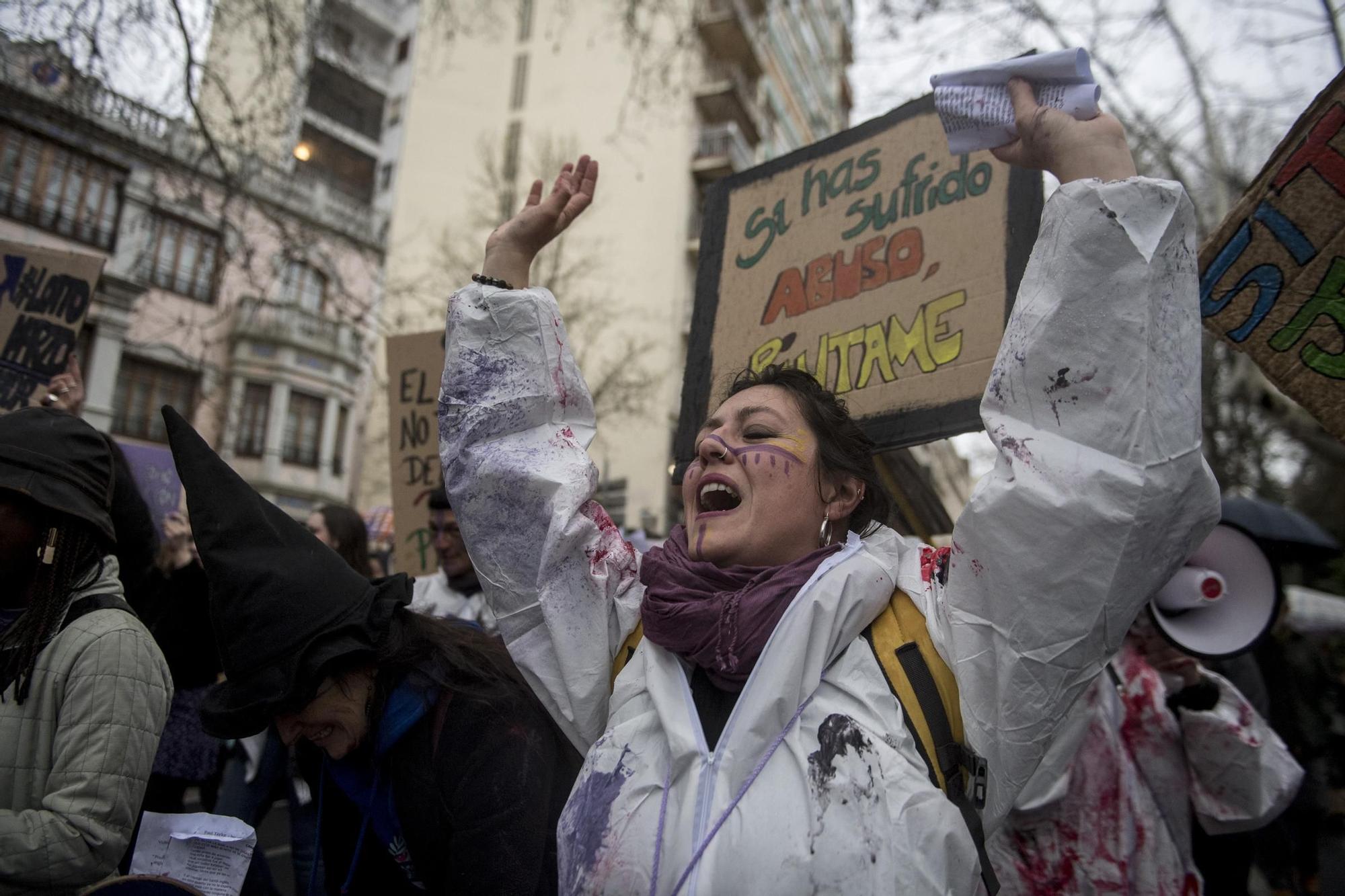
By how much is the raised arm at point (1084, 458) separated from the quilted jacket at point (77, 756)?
162 cm

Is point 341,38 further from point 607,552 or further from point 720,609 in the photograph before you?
point 720,609

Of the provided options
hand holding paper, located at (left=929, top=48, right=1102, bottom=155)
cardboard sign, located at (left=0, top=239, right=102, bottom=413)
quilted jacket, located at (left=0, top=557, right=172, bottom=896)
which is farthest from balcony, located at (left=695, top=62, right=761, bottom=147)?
quilted jacket, located at (left=0, top=557, right=172, bottom=896)

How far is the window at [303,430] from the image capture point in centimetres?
2212

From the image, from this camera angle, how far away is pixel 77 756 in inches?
70.2

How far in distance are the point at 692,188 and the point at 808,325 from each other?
19.7 meters

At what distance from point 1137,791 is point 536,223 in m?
→ 1.98

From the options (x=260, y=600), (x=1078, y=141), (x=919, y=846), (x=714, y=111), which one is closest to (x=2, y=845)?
(x=260, y=600)

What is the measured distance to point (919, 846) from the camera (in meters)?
1.23

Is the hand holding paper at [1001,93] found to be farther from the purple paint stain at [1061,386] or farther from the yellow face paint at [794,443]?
the yellow face paint at [794,443]

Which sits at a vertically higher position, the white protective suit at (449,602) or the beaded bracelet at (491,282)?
the beaded bracelet at (491,282)

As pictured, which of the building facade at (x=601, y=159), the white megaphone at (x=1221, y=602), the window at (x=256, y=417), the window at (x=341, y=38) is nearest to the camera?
the white megaphone at (x=1221, y=602)

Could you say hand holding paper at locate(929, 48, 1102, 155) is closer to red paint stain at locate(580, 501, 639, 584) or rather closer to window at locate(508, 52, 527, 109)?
red paint stain at locate(580, 501, 639, 584)

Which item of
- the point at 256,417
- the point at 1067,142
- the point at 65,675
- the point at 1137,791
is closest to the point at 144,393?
the point at 256,417

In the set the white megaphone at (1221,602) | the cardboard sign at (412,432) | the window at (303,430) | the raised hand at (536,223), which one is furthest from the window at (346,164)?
the white megaphone at (1221,602)
